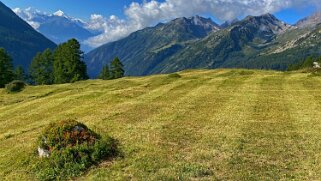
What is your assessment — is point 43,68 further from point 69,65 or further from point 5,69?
point 5,69

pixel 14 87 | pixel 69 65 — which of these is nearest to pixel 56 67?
pixel 69 65

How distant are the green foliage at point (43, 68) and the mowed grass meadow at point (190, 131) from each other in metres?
95.5

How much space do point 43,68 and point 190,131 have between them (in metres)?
124

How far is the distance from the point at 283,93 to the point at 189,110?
15989 millimetres

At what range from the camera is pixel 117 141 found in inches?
958

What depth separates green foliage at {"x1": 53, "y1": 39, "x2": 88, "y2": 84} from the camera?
128375 millimetres

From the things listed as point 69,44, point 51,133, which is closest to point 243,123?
point 51,133

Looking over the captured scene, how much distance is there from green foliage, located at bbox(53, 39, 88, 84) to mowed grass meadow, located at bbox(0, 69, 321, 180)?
81.8 m

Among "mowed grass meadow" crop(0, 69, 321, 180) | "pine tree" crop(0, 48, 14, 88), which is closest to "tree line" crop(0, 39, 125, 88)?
"pine tree" crop(0, 48, 14, 88)

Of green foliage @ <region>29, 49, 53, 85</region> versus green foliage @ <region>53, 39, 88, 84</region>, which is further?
green foliage @ <region>29, 49, 53, 85</region>

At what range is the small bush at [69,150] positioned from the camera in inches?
774

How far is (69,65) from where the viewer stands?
425 feet

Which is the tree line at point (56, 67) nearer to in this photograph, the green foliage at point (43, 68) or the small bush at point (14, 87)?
the green foliage at point (43, 68)

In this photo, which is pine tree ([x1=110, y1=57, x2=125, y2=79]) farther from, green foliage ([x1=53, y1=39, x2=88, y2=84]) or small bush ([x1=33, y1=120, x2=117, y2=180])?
small bush ([x1=33, y1=120, x2=117, y2=180])
